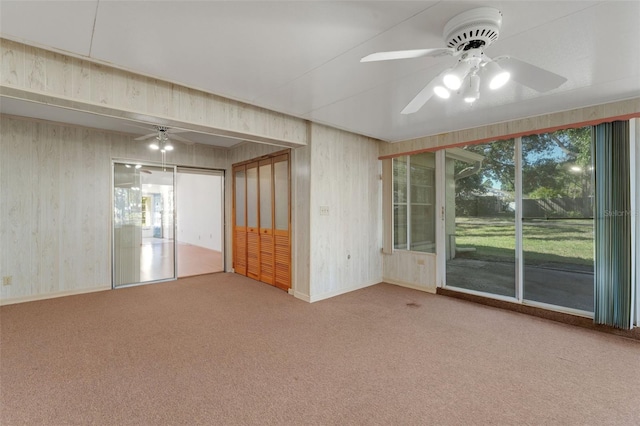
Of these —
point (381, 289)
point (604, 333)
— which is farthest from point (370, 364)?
point (604, 333)

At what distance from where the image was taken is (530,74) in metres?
1.78

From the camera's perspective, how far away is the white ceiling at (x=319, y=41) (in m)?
1.68

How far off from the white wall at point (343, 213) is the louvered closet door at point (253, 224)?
153 cm

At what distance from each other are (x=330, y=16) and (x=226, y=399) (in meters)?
2.60

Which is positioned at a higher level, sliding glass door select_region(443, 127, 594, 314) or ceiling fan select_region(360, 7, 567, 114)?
ceiling fan select_region(360, 7, 567, 114)

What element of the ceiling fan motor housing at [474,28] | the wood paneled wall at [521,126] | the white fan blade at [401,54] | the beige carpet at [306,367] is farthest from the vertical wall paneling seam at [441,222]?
the white fan blade at [401,54]

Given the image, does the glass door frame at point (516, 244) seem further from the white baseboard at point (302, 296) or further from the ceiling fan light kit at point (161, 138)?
the ceiling fan light kit at point (161, 138)

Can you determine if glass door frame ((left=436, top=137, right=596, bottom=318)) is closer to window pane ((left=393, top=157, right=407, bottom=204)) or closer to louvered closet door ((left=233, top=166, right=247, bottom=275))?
window pane ((left=393, top=157, right=407, bottom=204))

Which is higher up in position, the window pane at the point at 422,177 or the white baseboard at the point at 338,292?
the window pane at the point at 422,177

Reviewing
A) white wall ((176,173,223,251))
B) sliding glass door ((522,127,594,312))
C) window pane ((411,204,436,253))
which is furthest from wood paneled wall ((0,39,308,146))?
white wall ((176,173,223,251))

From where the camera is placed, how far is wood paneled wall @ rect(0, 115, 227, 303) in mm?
3836

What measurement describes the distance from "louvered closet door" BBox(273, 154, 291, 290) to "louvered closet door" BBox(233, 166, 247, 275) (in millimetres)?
1063

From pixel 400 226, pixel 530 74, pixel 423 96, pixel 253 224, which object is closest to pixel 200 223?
pixel 253 224

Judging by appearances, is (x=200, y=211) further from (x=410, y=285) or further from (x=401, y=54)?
(x=401, y=54)
